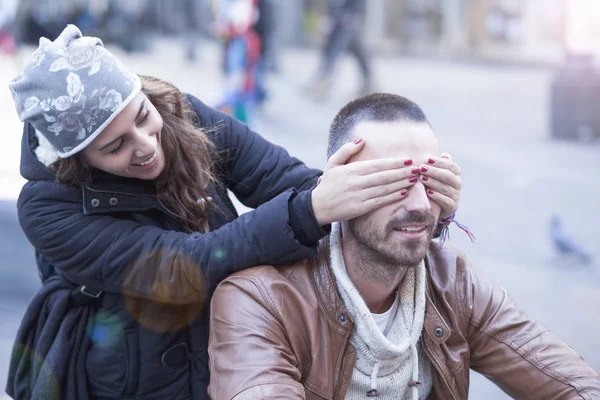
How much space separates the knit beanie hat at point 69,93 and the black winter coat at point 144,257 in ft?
0.54

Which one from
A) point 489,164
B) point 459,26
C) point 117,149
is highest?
point 117,149

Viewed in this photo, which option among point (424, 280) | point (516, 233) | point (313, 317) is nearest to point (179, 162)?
point (313, 317)

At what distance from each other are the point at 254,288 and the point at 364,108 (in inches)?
21.5

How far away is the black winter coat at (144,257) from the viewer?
80.4 inches

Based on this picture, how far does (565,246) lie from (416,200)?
375 cm

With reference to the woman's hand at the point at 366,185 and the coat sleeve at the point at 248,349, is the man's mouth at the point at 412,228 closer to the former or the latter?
the woman's hand at the point at 366,185

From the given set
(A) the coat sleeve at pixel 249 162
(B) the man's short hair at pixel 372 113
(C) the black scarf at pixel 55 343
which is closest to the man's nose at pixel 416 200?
(B) the man's short hair at pixel 372 113

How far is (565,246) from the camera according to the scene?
5.30 metres

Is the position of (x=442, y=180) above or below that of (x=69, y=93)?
below

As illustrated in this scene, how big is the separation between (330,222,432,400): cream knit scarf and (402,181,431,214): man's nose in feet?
0.85

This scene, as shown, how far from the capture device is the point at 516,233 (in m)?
5.93

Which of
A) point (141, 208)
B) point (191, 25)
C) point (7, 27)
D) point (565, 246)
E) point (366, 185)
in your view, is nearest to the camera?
point (366, 185)

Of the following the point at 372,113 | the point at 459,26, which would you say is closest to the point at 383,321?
the point at 372,113

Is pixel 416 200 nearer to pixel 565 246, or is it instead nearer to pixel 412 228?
pixel 412 228
